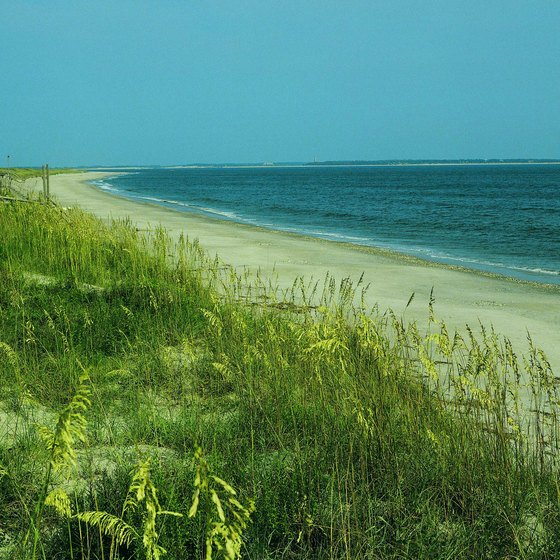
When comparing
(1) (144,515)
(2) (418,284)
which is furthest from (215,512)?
(2) (418,284)

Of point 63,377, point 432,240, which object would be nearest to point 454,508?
point 63,377

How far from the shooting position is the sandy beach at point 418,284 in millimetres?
9023

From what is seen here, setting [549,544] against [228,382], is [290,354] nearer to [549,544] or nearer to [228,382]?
[228,382]

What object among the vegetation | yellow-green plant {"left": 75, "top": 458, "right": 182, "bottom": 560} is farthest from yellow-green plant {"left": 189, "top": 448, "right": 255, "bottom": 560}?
yellow-green plant {"left": 75, "top": 458, "right": 182, "bottom": 560}

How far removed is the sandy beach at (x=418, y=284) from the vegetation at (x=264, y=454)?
194 cm

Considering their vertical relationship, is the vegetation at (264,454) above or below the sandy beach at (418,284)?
above

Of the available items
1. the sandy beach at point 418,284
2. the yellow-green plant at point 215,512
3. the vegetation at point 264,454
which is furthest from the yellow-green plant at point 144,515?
the sandy beach at point 418,284

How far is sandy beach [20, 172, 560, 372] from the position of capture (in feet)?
29.6

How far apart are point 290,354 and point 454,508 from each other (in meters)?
2.35

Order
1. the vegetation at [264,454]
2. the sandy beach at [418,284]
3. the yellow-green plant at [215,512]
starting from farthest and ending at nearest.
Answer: the sandy beach at [418,284]
the vegetation at [264,454]
the yellow-green plant at [215,512]

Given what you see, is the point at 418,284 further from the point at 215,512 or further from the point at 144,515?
the point at 215,512

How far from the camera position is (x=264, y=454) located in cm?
→ 374

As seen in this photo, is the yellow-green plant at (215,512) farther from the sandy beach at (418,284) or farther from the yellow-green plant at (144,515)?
the sandy beach at (418,284)

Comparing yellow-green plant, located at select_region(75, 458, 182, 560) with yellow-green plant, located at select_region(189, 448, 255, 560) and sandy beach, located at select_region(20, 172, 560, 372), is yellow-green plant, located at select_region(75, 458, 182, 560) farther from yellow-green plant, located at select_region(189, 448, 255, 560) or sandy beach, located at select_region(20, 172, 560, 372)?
sandy beach, located at select_region(20, 172, 560, 372)
